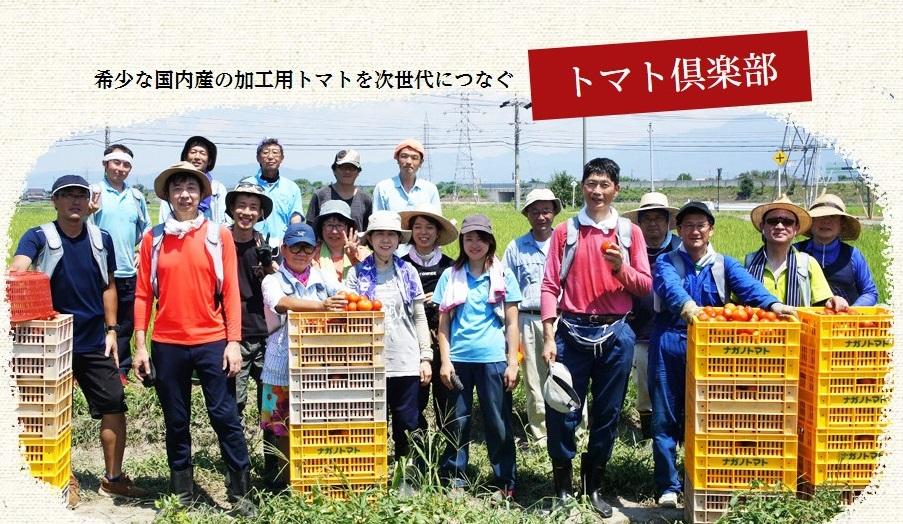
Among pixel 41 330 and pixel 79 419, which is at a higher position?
pixel 41 330

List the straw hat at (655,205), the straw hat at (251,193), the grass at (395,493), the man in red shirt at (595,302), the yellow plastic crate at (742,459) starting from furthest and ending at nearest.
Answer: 1. the straw hat at (655,205)
2. the straw hat at (251,193)
3. the man in red shirt at (595,302)
4. the yellow plastic crate at (742,459)
5. the grass at (395,493)

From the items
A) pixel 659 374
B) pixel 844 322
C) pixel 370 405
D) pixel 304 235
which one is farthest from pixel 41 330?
pixel 844 322

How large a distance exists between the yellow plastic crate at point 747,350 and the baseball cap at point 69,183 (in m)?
3.95

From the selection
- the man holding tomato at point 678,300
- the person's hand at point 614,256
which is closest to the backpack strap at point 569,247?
the person's hand at point 614,256

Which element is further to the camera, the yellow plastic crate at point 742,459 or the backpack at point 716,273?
the backpack at point 716,273

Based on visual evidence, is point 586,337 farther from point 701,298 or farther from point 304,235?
point 304,235

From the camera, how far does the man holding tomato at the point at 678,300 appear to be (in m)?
4.79

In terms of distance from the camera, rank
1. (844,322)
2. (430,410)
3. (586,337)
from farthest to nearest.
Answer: (430,410), (586,337), (844,322)

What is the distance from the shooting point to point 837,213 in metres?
5.62

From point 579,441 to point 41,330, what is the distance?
4.08 metres

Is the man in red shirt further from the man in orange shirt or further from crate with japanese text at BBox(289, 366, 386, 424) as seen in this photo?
the man in orange shirt

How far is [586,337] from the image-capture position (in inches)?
189

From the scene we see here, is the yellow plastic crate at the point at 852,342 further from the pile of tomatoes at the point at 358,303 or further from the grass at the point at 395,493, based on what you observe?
the pile of tomatoes at the point at 358,303

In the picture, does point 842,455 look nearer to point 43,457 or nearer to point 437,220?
point 437,220
